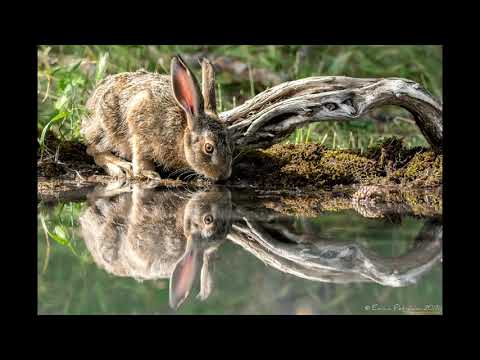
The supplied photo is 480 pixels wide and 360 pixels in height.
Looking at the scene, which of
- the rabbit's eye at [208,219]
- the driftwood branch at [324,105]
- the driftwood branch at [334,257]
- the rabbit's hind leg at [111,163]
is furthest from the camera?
the rabbit's hind leg at [111,163]

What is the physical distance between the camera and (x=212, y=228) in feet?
16.8

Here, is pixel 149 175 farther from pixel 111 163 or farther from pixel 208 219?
pixel 208 219

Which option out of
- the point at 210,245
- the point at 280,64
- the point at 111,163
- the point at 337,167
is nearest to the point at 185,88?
the point at 111,163

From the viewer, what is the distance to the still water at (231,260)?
3.91m

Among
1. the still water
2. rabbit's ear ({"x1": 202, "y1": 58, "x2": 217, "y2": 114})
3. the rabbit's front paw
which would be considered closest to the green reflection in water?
the still water

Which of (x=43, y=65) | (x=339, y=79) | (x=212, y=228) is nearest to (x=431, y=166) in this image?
(x=339, y=79)

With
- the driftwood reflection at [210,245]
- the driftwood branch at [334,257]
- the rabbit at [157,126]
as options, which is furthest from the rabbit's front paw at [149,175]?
the driftwood branch at [334,257]

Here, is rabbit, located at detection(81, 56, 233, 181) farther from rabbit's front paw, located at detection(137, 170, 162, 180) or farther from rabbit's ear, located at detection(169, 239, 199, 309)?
rabbit's ear, located at detection(169, 239, 199, 309)

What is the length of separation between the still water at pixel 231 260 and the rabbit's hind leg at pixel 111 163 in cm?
121

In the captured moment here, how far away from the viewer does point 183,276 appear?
13.8 feet

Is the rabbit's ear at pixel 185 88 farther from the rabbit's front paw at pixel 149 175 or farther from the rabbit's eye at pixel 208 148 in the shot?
the rabbit's front paw at pixel 149 175

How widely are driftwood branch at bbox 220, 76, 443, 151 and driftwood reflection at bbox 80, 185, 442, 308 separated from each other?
134 centimetres

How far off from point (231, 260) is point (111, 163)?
3018 mm

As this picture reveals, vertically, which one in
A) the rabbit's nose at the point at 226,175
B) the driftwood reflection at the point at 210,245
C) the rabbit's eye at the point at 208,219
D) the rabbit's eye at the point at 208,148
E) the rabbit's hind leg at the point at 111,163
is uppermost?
the rabbit's eye at the point at 208,148
